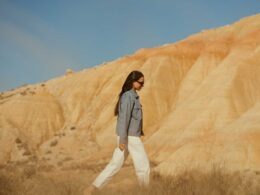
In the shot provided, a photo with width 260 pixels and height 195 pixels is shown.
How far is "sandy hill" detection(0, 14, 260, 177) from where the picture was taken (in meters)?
32.9

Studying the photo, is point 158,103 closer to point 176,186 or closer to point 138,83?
point 138,83

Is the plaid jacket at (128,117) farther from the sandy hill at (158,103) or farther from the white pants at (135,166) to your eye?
the sandy hill at (158,103)

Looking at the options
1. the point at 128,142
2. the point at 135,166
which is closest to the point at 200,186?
the point at 135,166

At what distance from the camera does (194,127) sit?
107 ft

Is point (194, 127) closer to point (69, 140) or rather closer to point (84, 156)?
point (84, 156)

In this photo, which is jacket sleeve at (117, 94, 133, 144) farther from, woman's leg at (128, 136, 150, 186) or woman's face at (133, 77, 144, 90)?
woman's face at (133, 77, 144, 90)

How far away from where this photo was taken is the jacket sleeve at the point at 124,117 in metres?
7.63

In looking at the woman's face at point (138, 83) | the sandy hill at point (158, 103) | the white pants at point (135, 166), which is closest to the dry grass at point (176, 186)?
the white pants at point (135, 166)

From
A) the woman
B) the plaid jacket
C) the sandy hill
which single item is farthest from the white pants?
the sandy hill

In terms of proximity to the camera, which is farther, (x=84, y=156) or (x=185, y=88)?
(x=185, y=88)

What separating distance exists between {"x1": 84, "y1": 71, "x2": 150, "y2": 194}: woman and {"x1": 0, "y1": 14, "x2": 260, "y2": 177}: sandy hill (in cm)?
1754

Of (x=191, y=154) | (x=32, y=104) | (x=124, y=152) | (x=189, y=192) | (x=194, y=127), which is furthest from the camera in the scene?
(x=32, y=104)

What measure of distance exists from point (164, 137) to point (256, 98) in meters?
6.79

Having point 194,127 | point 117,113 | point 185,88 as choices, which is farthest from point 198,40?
point 117,113
